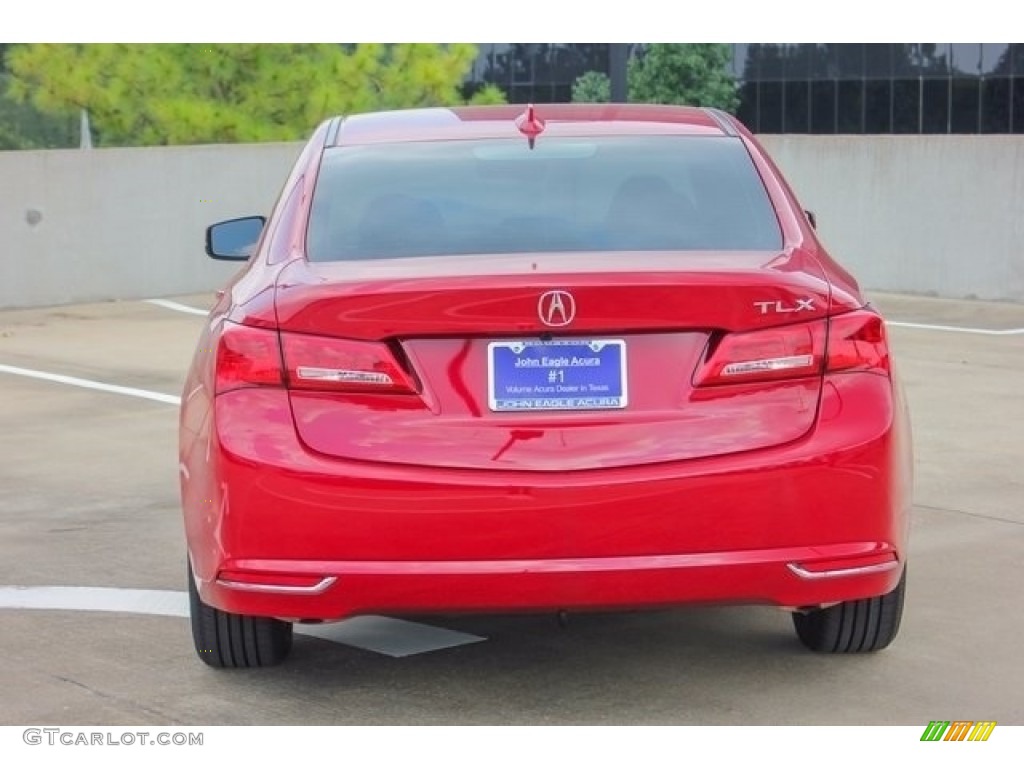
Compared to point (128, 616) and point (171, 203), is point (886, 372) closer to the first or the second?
point (128, 616)

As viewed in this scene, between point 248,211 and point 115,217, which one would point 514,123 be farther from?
point 248,211

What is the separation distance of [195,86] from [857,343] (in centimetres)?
2380

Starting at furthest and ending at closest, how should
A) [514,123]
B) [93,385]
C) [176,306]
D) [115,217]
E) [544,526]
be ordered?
[115,217] < [176,306] < [93,385] < [514,123] < [544,526]

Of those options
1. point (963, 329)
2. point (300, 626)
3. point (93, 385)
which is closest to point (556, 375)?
point (300, 626)

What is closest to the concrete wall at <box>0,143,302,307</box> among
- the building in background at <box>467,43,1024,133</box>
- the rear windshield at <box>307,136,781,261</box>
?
the rear windshield at <box>307,136,781,261</box>

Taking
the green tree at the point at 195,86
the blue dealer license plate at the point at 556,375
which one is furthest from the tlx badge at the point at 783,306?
the green tree at the point at 195,86

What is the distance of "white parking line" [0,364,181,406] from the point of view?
12.3m

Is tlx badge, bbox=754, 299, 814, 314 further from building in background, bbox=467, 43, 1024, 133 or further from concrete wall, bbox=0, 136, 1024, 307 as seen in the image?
building in background, bbox=467, 43, 1024, 133

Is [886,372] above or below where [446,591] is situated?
above

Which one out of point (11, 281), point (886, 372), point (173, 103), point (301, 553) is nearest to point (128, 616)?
point (301, 553)

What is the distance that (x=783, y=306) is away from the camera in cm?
500

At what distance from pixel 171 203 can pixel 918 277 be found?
733 cm

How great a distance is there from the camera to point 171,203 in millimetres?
20719

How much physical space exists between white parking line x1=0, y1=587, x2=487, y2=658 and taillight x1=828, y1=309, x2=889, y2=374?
5.12ft
